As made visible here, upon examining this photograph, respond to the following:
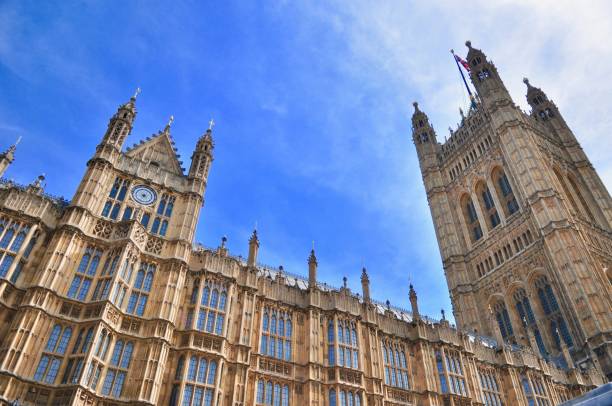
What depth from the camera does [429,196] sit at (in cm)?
8075

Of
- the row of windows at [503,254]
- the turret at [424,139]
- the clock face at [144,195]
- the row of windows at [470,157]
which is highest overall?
the turret at [424,139]

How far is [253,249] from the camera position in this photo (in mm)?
33188

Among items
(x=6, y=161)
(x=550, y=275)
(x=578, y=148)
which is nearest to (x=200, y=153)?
(x=6, y=161)

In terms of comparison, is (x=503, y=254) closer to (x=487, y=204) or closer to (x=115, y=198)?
(x=487, y=204)

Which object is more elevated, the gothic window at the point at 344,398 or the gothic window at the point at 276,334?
the gothic window at the point at 276,334

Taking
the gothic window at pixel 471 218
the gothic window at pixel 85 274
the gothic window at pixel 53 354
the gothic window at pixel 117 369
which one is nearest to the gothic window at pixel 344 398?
the gothic window at pixel 117 369

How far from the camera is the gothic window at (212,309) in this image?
27422mm

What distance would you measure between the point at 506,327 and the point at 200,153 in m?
48.2

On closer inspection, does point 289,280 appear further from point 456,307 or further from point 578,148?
point 578,148

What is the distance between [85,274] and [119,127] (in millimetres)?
11610

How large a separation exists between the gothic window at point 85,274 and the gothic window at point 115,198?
2.98 m

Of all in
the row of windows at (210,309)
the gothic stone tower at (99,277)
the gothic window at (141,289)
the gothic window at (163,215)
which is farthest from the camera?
the gothic window at (163,215)

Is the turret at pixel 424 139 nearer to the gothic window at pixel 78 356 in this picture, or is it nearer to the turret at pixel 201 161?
the turret at pixel 201 161

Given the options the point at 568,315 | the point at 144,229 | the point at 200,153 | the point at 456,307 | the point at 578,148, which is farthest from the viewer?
the point at 578,148
